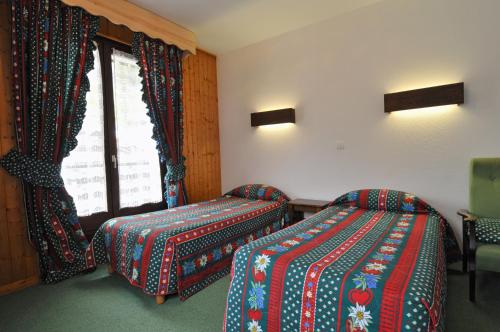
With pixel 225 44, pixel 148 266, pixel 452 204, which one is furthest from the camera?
pixel 225 44

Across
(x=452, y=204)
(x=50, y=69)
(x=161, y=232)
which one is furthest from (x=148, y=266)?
(x=452, y=204)

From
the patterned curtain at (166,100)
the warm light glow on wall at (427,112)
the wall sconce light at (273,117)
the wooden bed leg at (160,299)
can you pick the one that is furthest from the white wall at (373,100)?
the wooden bed leg at (160,299)

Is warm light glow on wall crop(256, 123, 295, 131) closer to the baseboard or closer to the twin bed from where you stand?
the twin bed

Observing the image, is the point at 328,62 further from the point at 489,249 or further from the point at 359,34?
the point at 489,249

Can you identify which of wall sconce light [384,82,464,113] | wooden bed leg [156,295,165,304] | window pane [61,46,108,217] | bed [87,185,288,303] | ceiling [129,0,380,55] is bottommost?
wooden bed leg [156,295,165,304]

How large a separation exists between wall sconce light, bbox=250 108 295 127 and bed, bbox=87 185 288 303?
49.3 inches

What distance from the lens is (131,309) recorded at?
2.03m

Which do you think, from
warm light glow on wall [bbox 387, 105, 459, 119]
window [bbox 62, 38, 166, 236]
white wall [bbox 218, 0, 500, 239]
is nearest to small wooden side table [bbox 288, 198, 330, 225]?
white wall [bbox 218, 0, 500, 239]

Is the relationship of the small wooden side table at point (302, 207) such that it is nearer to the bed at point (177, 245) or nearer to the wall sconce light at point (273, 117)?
the bed at point (177, 245)

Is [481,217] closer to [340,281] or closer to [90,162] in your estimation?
[340,281]

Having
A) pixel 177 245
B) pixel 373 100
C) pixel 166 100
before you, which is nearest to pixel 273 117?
pixel 373 100

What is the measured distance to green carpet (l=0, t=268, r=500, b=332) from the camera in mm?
1807

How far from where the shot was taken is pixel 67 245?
2477 mm

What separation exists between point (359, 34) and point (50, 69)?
3.18 meters
